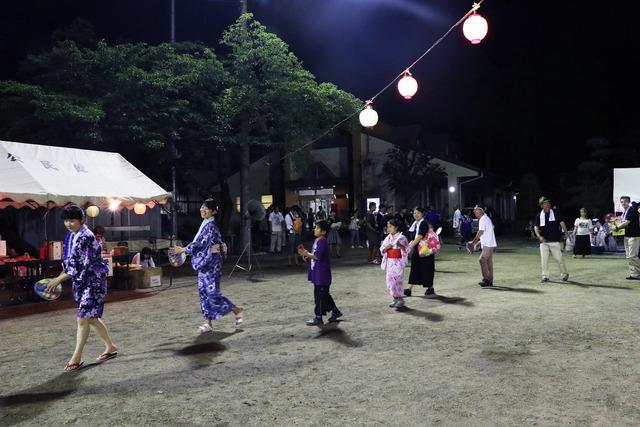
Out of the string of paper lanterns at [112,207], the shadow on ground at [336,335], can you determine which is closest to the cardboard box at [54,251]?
the string of paper lanterns at [112,207]

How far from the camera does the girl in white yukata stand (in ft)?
28.1

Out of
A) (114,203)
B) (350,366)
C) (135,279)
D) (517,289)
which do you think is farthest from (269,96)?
(350,366)

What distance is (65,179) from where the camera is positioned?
11398mm

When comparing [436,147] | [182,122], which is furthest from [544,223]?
[436,147]

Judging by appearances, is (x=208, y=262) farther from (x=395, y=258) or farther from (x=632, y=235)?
(x=632, y=235)

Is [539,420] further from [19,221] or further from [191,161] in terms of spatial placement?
[191,161]

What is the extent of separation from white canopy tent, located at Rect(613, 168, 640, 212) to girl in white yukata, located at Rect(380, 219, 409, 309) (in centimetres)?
1171

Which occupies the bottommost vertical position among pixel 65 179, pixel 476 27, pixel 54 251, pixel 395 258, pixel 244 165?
pixel 395 258

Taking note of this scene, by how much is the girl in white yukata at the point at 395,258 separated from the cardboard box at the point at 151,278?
6178mm

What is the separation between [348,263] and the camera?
16.4 m

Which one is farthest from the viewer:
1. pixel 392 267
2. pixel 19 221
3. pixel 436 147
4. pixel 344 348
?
pixel 436 147

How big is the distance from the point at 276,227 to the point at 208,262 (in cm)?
1270

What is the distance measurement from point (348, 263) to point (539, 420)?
12.4 meters

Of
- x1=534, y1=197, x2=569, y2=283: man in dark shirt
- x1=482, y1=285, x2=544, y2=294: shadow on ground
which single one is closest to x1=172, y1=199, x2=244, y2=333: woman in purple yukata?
x1=482, y1=285, x2=544, y2=294: shadow on ground
